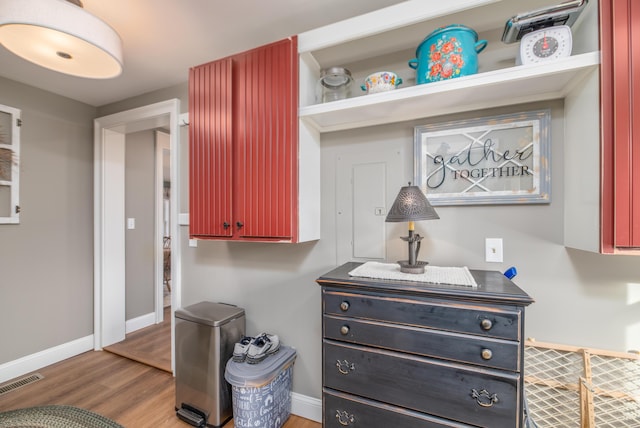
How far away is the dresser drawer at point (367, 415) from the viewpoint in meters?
1.12

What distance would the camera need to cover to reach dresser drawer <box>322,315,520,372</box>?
102 cm

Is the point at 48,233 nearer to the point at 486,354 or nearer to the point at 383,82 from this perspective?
the point at 383,82

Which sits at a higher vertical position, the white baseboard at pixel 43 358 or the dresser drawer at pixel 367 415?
the dresser drawer at pixel 367 415

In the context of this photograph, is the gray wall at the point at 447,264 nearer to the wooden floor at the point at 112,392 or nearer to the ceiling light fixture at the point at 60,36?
the wooden floor at the point at 112,392

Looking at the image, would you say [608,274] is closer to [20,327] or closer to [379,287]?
[379,287]

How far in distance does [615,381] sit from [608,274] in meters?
0.47

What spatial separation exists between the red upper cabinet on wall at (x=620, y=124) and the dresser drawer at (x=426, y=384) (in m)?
0.67

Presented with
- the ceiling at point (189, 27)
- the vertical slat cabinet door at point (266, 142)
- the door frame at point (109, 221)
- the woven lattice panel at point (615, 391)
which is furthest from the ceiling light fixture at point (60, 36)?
the woven lattice panel at point (615, 391)

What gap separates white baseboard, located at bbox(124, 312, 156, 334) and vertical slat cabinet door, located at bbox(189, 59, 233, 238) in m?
2.12

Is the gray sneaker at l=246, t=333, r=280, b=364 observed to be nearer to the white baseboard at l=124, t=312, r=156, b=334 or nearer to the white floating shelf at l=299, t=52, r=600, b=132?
the white floating shelf at l=299, t=52, r=600, b=132

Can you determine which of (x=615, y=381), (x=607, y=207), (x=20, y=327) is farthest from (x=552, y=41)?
(x=20, y=327)

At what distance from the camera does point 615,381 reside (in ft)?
4.01

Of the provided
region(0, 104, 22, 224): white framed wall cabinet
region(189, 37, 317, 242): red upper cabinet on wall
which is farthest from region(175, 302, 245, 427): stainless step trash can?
region(0, 104, 22, 224): white framed wall cabinet

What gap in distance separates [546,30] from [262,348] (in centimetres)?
213
